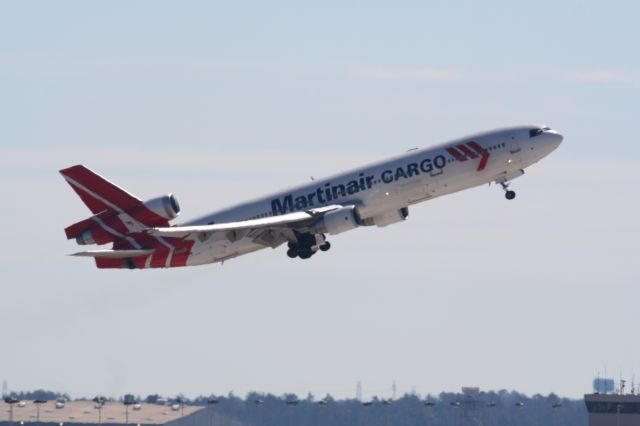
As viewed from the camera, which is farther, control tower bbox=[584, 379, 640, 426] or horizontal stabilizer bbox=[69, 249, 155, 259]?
control tower bbox=[584, 379, 640, 426]

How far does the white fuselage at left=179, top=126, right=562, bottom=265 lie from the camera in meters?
140

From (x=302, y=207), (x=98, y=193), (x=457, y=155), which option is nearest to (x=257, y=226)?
Answer: (x=302, y=207)

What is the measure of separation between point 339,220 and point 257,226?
21.9ft

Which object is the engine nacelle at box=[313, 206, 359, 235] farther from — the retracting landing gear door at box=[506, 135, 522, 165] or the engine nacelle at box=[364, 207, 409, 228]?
the retracting landing gear door at box=[506, 135, 522, 165]

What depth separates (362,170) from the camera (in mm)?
143375

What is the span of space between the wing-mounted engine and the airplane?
0.28 ft

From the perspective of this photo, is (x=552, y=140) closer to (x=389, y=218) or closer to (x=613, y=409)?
(x=389, y=218)

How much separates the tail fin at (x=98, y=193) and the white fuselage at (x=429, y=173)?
447 inches

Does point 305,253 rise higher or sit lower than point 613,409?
higher

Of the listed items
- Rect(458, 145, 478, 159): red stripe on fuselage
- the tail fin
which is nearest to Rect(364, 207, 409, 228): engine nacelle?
Rect(458, 145, 478, 159): red stripe on fuselage

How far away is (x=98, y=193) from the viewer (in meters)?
151

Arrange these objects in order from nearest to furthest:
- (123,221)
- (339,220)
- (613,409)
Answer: (339,220) → (123,221) → (613,409)

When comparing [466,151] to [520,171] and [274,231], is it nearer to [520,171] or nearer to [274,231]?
[520,171]

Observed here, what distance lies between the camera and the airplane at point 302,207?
462 ft
